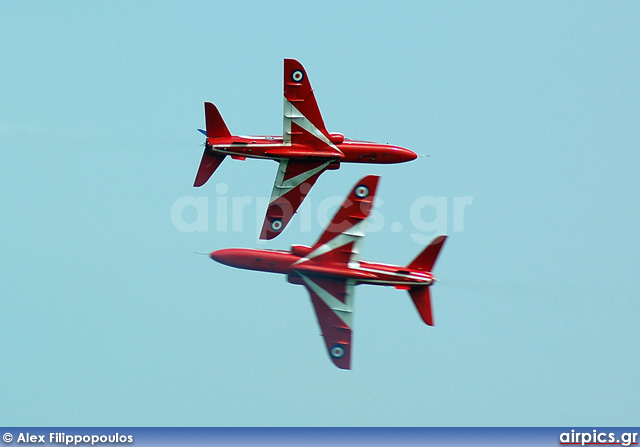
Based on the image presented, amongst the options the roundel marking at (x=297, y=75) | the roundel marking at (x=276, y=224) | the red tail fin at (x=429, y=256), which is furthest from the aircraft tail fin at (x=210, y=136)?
the red tail fin at (x=429, y=256)

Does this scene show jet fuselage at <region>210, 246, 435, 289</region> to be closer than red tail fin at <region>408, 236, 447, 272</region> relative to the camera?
Yes

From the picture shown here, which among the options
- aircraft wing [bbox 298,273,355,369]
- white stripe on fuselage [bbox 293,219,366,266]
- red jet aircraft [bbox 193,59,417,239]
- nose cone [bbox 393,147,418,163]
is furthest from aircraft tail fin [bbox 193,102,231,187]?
nose cone [bbox 393,147,418,163]

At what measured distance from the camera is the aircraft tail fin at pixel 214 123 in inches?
3095

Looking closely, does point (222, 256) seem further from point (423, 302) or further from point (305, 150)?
point (423, 302)

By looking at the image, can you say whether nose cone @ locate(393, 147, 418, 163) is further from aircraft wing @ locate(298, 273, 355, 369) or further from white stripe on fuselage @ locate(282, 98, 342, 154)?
aircraft wing @ locate(298, 273, 355, 369)

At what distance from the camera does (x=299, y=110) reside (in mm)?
79188

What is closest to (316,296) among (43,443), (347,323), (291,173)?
(347,323)

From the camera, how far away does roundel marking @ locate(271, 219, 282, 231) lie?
81250mm

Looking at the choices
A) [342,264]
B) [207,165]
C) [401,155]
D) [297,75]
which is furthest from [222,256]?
[401,155]

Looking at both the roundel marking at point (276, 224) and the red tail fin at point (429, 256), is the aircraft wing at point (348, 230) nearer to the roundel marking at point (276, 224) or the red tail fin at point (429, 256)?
the red tail fin at point (429, 256)

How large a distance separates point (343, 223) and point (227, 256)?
5.72 meters

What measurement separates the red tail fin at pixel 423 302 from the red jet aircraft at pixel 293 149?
932 cm

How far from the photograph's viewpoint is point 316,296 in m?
74.8

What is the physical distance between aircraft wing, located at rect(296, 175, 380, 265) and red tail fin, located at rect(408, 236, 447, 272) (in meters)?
2.82
